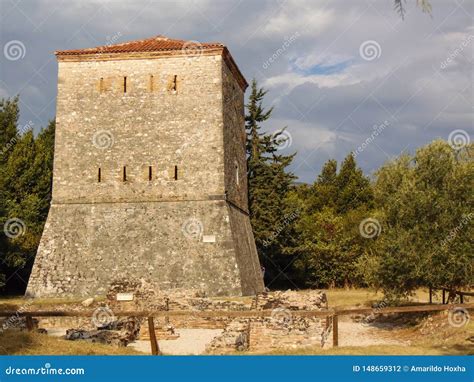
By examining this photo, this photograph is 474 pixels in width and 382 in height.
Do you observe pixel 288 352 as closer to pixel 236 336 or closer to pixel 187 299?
pixel 236 336

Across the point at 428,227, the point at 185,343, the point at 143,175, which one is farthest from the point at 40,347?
the point at 143,175

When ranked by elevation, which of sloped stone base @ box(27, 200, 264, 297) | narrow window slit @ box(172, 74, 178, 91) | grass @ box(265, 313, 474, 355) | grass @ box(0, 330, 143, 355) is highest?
narrow window slit @ box(172, 74, 178, 91)

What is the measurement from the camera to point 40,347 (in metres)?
10.2

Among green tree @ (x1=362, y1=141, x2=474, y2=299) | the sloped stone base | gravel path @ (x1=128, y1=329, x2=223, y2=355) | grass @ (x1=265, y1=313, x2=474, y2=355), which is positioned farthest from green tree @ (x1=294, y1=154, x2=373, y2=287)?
gravel path @ (x1=128, y1=329, x2=223, y2=355)

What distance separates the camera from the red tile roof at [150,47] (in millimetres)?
23172

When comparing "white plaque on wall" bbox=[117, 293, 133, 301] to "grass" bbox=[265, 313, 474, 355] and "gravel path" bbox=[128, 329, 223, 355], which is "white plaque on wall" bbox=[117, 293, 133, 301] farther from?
"grass" bbox=[265, 313, 474, 355]

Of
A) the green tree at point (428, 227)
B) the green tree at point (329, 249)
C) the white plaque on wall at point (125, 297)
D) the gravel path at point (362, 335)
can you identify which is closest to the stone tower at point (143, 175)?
the white plaque on wall at point (125, 297)

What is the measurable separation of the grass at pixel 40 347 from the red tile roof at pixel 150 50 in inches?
583

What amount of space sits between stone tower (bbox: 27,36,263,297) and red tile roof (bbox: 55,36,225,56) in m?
0.04

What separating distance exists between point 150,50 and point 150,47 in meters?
0.39

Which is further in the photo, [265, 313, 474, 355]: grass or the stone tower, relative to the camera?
the stone tower

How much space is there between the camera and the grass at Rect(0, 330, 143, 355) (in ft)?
32.1

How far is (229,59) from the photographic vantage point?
24281 millimetres

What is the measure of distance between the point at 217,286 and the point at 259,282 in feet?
16.7
